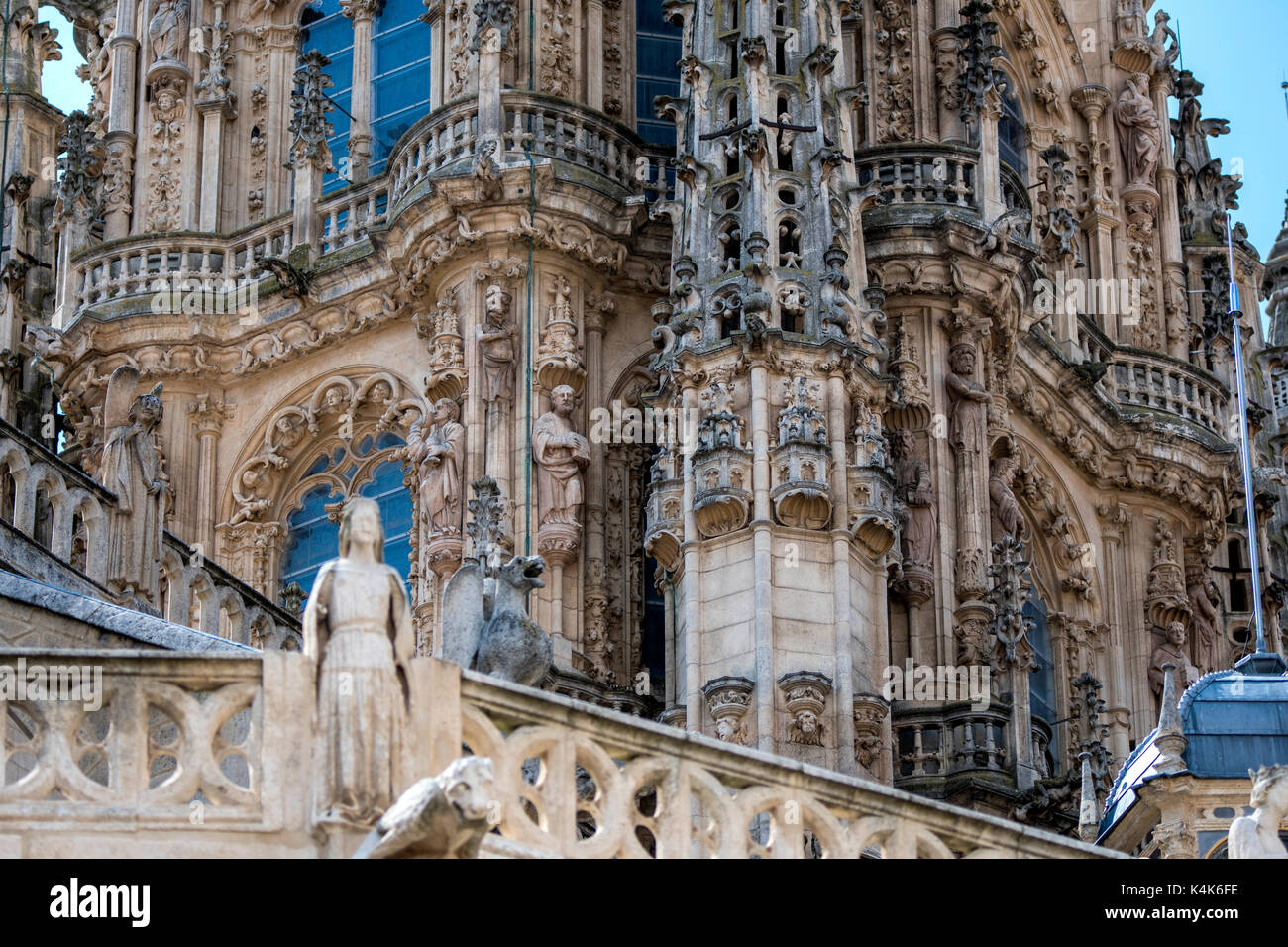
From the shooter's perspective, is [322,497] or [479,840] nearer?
[479,840]

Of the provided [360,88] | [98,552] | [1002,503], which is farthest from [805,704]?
[360,88]

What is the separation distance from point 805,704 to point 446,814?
13.6m

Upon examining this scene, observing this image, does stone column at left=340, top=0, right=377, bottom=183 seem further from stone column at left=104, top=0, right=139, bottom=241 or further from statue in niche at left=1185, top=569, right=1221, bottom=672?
statue in niche at left=1185, top=569, right=1221, bottom=672

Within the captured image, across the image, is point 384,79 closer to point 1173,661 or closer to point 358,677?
point 1173,661

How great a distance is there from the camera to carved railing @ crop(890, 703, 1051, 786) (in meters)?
29.3

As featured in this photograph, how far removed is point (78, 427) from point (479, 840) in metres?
21.3

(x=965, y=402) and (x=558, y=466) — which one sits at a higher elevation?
(x=965, y=402)

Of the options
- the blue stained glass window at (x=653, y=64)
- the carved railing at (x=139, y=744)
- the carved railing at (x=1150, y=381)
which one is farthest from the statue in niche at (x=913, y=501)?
the carved railing at (x=139, y=744)

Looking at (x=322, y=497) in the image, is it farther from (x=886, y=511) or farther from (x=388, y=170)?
(x=886, y=511)

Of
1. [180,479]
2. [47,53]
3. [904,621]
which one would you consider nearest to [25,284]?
[47,53]

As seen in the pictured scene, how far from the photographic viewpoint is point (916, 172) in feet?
108

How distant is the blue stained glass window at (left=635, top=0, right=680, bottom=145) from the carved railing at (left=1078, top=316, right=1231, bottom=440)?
16.6 feet
